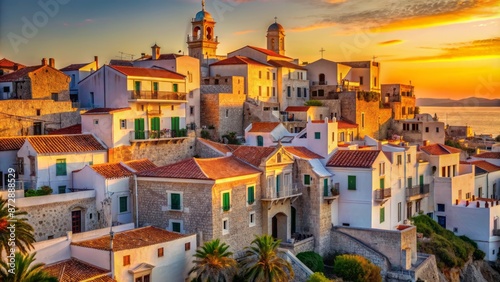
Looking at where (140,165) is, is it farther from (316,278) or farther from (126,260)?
(316,278)

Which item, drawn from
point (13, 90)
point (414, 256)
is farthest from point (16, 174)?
point (414, 256)

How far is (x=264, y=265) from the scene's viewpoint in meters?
30.8

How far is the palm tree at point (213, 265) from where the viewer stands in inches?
1149

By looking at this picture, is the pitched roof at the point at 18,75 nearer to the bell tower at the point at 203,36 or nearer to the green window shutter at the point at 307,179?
the green window shutter at the point at 307,179

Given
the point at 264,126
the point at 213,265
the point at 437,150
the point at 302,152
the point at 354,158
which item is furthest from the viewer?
the point at 437,150

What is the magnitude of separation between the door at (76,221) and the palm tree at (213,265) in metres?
7.11

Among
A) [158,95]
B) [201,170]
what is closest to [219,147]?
[158,95]

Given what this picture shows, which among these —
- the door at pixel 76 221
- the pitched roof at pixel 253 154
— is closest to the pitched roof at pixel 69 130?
the door at pixel 76 221

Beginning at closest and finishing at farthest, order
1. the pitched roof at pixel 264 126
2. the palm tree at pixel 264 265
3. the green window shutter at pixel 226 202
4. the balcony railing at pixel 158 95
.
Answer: the palm tree at pixel 264 265 < the green window shutter at pixel 226 202 < the balcony railing at pixel 158 95 < the pitched roof at pixel 264 126

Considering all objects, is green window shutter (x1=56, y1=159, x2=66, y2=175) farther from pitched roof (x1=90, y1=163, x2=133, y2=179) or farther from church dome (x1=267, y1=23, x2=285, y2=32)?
church dome (x1=267, y1=23, x2=285, y2=32)

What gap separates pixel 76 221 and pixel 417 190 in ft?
88.4

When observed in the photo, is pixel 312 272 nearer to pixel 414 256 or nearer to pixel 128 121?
pixel 414 256

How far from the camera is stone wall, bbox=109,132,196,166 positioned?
38781 mm

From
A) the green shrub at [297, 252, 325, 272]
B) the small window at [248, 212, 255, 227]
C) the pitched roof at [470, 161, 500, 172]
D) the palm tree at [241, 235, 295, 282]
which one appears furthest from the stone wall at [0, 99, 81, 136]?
the pitched roof at [470, 161, 500, 172]
